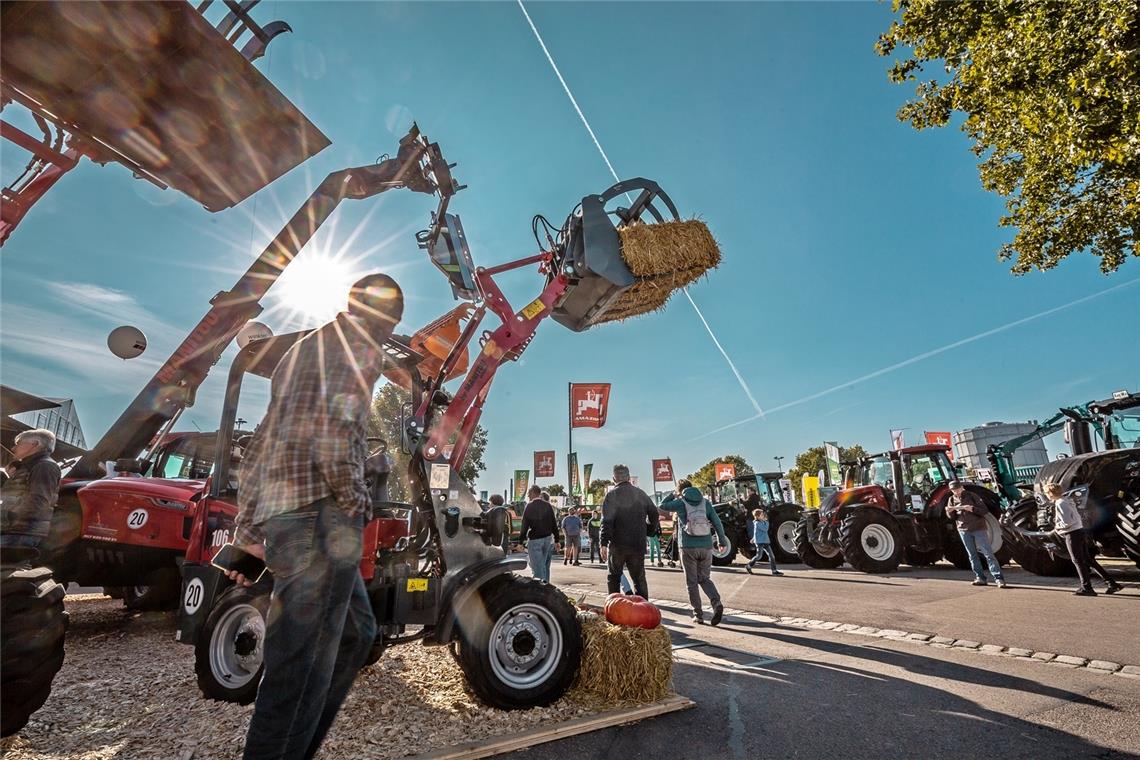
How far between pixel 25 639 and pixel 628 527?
5.09m

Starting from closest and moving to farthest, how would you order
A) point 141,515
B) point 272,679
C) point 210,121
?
point 272,679, point 210,121, point 141,515

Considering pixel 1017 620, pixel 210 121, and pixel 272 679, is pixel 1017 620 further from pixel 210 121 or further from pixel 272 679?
pixel 210 121

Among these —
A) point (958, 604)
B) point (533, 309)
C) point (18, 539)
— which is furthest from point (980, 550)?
point (18, 539)

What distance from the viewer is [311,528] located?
1823 mm

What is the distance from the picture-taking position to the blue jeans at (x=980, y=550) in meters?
8.62

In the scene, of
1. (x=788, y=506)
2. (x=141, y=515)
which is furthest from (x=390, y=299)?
(x=788, y=506)

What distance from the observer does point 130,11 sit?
7.22 ft

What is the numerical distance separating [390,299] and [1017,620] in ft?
23.9

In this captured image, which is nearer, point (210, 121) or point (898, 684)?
point (210, 121)

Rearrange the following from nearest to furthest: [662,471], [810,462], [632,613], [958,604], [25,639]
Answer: [25,639] < [632,613] < [958,604] < [662,471] < [810,462]

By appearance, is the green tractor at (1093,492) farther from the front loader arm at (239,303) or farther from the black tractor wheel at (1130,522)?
the front loader arm at (239,303)

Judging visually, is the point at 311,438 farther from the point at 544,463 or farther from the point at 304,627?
the point at 544,463

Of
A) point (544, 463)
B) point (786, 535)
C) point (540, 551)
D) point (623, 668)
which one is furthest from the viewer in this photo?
point (544, 463)

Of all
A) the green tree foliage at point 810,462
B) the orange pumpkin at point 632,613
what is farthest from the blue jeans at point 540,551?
the green tree foliage at point 810,462
